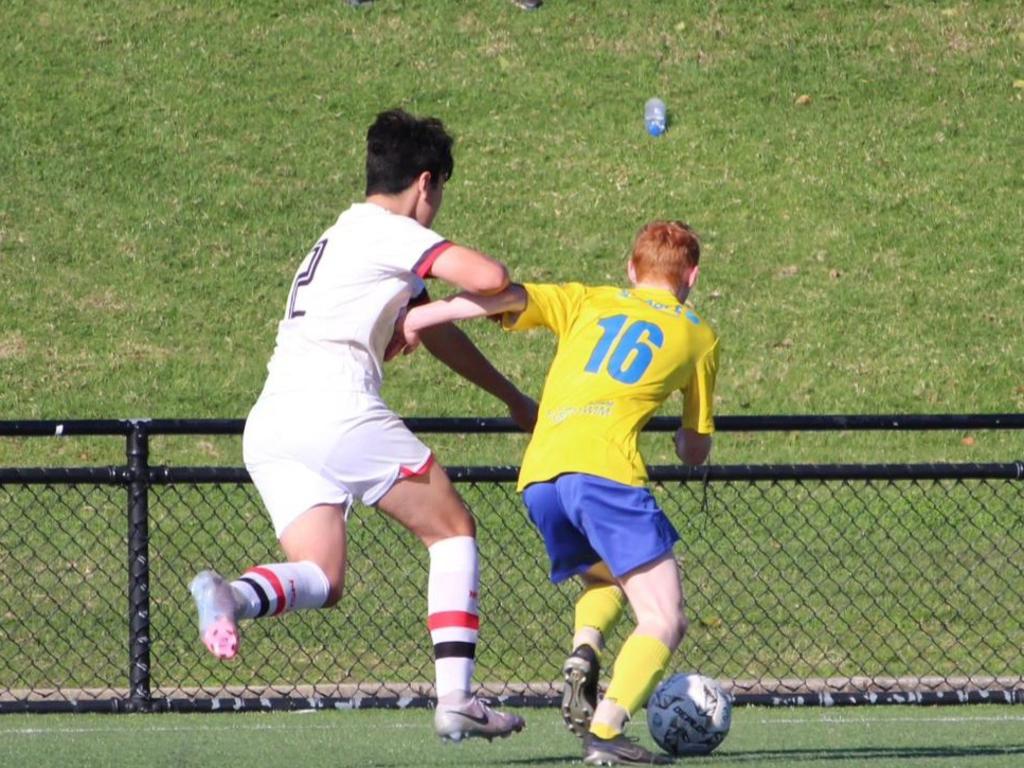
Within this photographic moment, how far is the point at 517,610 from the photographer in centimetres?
888

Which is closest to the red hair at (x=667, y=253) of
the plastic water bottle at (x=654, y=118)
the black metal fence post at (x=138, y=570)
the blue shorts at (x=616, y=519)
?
the blue shorts at (x=616, y=519)

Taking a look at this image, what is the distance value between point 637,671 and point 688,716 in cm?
42

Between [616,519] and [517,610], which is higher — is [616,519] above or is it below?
above

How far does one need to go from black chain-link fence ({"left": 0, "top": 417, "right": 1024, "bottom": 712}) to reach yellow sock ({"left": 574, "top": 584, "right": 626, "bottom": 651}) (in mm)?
1559

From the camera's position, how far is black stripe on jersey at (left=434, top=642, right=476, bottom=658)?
4.80 meters

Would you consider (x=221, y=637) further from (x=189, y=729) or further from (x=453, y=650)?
(x=189, y=729)

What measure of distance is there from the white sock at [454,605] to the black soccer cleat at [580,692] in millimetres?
306

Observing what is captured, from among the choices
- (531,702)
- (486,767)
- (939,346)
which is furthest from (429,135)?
(939,346)

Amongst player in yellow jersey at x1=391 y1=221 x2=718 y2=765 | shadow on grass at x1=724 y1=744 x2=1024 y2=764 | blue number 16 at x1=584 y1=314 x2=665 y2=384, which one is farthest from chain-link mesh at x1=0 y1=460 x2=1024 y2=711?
blue number 16 at x1=584 y1=314 x2=665 y2=384

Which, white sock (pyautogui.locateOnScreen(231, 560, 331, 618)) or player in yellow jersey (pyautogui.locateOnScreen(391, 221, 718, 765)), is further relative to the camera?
player in yellow jersey (pyautogui.locateOnScreen(391, 221, 718, 765))

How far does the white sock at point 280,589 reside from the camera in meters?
4.44

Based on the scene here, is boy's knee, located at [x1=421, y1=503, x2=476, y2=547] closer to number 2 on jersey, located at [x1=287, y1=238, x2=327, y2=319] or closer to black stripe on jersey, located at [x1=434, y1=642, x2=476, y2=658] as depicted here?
black stripe on jersey, located at [x1=434, y1=642, x2=476, y2=658]

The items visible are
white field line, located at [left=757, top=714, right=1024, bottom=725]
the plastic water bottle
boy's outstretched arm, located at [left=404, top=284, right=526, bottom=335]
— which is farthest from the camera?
the plastic water bottle

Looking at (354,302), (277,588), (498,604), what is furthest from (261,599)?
(498,604)
